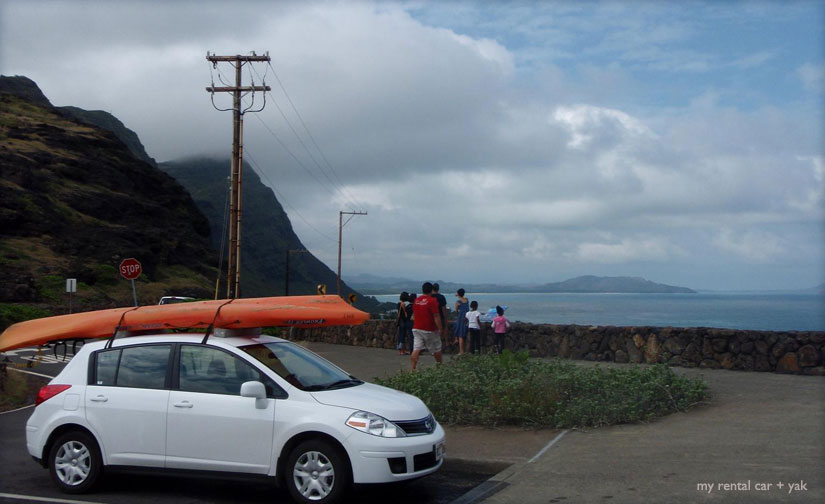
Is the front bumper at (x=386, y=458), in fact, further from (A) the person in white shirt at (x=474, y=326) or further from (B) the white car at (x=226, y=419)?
(A) the person in white shirt at (x=474, y=326)

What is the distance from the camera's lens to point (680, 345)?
16172 millimetres

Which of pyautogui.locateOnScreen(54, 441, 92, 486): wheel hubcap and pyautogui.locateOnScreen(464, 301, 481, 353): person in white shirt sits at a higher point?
pyautogui.locateOnScreen(464, 301, 481, 353): person in white shirt

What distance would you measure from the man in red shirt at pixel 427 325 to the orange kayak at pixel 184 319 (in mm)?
5955

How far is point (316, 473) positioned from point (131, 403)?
1.95m

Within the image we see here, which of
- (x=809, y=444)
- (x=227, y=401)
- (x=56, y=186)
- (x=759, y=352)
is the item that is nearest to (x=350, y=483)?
(x=227, y=401)

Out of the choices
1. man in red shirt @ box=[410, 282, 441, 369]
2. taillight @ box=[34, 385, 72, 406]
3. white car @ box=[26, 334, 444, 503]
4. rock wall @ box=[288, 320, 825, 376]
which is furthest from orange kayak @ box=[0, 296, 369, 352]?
rock wall @ box=[288, 320, 825, 376]

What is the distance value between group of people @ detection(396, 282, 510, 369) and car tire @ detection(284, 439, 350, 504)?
7.13 meters

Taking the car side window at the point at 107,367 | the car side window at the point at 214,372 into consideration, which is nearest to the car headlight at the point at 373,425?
the car side window at the point at 214,372

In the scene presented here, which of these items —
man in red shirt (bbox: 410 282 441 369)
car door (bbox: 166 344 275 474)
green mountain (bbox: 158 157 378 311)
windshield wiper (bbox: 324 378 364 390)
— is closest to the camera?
car door (bbox: 166 344 275 474)

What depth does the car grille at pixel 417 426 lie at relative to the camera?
22.9ft

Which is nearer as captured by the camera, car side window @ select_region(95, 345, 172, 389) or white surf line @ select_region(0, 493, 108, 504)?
white surf line @ select_region(0, 493, 108, 504)

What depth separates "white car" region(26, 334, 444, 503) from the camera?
675 centimetres

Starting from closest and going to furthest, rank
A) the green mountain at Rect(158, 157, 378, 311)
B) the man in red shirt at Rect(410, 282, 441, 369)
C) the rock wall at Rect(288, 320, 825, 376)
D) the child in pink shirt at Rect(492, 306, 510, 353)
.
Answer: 1. the man in red shirt at Rect(410, 282, 441, 369)
2. the rock wall at Rect(288, 320, 825, 376)
3. the child in pink shirt at Rect(492, 306, 510, 353)
4. the green mountain at Rect(158, 157, 378, 311)

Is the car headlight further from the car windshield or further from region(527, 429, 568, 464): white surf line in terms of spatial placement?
region(527, 429, 568, 464): white surf line
